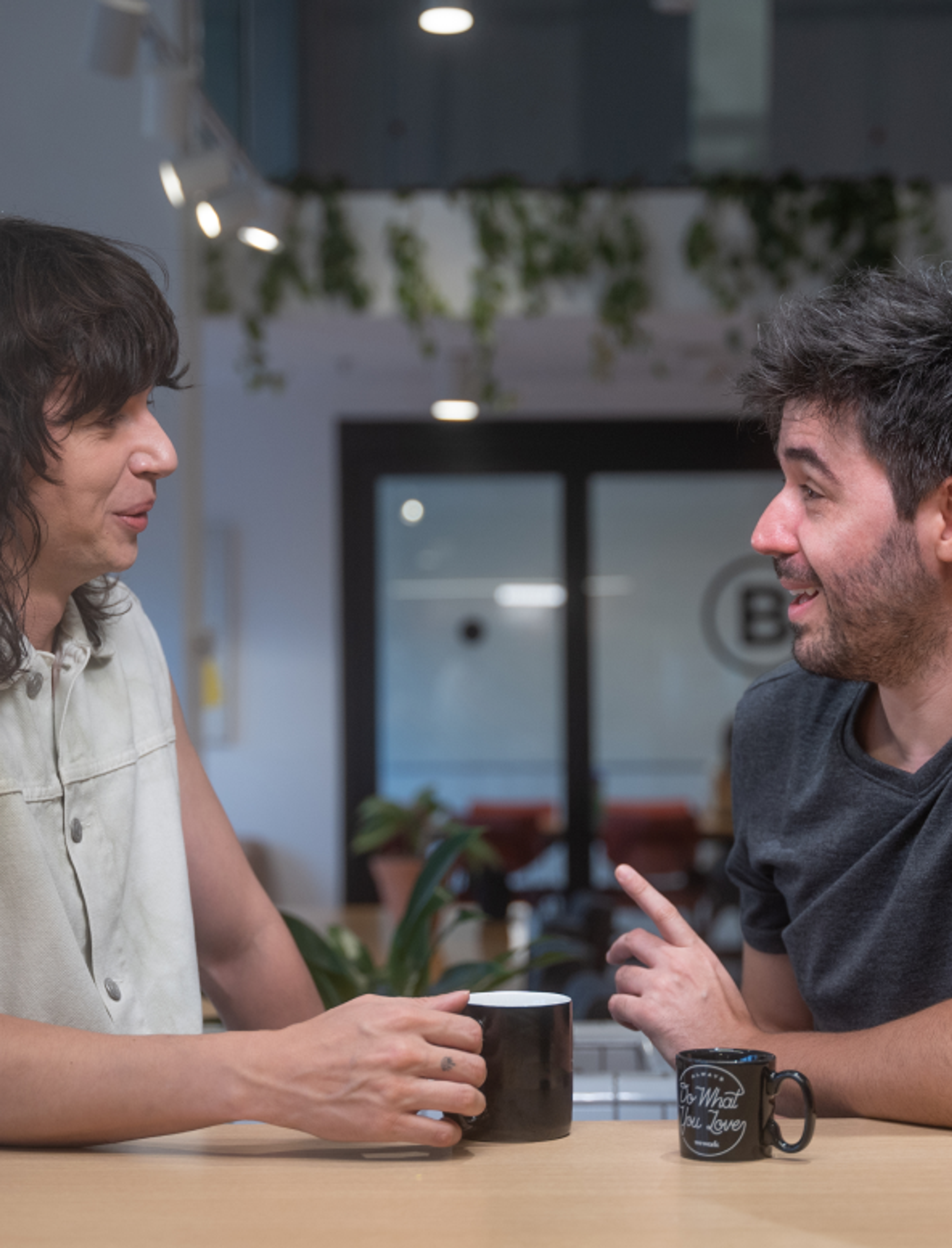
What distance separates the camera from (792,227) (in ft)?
17.7

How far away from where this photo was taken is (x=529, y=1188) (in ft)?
3.05

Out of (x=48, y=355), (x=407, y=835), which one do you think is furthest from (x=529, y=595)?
(x=48, y=355)

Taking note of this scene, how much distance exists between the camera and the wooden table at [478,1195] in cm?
83

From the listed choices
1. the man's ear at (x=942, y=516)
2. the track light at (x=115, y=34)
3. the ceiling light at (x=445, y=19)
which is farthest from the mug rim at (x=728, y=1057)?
the ceiling light at (x=445, y=19)

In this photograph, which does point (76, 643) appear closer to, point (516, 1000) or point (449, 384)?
point (516, 1000)

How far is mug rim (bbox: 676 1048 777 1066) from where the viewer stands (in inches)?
39.3

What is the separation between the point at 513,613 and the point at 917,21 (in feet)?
11.5

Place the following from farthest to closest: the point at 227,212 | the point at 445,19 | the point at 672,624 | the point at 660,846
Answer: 1. the point at 672,624
2. the point at 660,846
3. the point at 445,19
4. the point at 227,212

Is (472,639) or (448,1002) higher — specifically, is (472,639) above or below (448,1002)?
above

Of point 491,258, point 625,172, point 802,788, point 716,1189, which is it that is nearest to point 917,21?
point 625,172

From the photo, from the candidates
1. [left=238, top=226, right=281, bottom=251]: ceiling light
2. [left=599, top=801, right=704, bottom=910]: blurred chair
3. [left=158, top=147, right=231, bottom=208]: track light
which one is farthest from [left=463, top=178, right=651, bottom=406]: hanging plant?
[left=599, top=801, right=704, bottom=910]: blurred chair

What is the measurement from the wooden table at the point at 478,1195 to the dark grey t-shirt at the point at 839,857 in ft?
0.88

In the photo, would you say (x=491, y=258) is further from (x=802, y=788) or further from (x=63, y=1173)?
(x=63, y=1173)

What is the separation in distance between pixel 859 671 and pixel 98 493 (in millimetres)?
766
